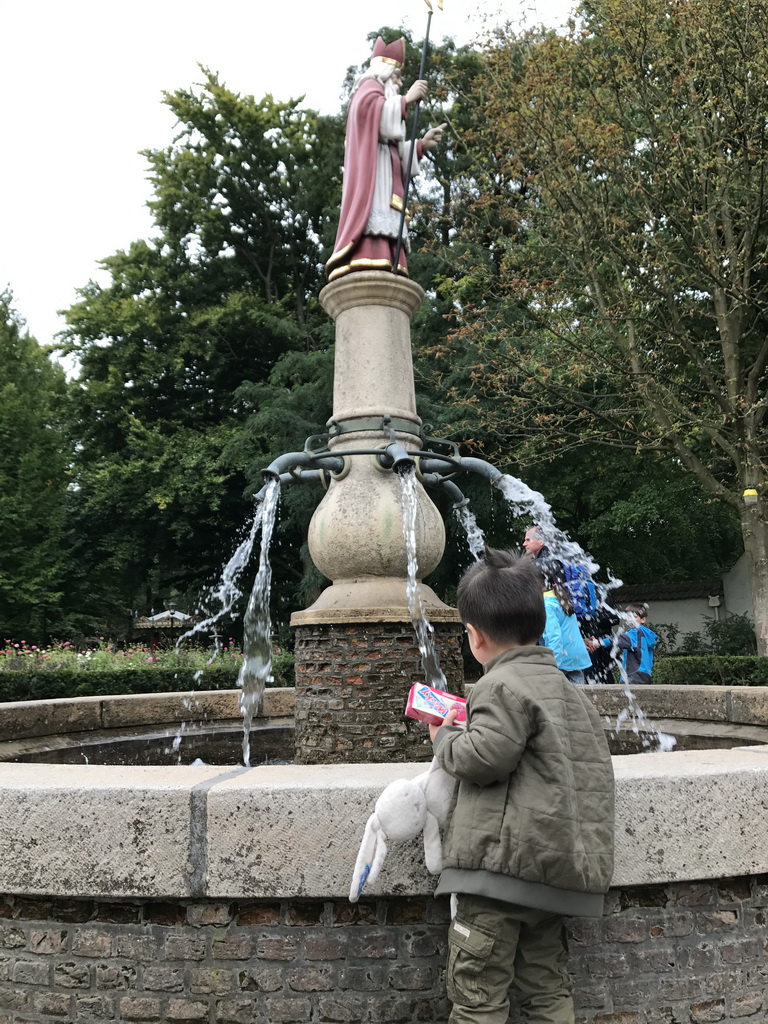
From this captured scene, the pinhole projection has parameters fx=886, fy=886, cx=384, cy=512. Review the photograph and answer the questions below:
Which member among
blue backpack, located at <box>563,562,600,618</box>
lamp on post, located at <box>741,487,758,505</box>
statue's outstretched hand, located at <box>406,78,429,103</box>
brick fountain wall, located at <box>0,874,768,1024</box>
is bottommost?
brick fountain wall, located at <box>0,874,768,1024</box>

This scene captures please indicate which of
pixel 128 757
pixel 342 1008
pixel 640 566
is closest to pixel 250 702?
pixel 128 757

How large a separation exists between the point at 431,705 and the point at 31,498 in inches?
959

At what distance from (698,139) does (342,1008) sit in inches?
515

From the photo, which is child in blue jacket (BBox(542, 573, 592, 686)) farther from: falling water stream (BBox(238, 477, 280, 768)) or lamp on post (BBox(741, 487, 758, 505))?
lamp on post (BBox(741, 487, 758, 505))

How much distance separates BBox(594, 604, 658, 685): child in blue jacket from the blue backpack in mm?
1360

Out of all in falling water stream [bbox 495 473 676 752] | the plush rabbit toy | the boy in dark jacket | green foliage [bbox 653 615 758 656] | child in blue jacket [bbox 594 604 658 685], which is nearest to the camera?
the boy in dark jacket

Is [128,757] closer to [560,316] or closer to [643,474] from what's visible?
[560,316]

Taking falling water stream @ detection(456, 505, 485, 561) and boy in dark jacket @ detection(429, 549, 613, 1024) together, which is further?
falling water stream @ detection(456, 505, 485, 561)

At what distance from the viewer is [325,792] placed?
8.92 ft

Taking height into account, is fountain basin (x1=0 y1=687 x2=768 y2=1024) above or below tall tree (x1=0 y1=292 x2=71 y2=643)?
below

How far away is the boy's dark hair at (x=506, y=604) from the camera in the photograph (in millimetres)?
2471

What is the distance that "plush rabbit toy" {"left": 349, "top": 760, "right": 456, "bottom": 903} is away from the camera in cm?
245

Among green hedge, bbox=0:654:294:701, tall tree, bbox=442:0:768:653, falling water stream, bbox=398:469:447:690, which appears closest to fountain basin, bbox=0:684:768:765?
falling water stream, bbox=398:469:447:690

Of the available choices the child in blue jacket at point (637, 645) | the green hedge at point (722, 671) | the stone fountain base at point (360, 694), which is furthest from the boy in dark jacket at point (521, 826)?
the green hedge at point (722, 671)
